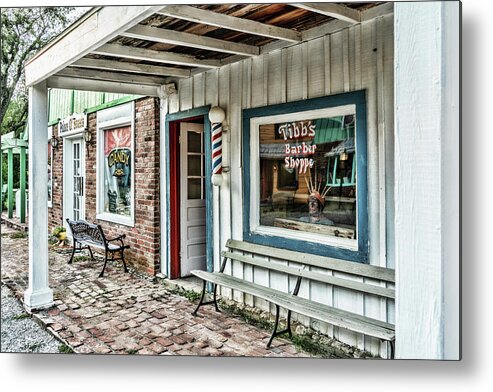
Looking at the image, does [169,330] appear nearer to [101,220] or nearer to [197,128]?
[197,128]

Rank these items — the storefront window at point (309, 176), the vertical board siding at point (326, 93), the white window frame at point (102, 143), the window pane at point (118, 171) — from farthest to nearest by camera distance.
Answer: the window pane at point (118, 171) → the white window frame at point (102, 143) → the storefront window at point (309, 176) → the vertical board siding at point (326, 93)

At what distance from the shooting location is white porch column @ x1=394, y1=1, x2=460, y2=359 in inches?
60.3

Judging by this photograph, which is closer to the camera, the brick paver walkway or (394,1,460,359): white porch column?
(394,1,460,359): white porch column

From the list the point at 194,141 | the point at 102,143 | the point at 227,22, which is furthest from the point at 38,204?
the point at 227,22

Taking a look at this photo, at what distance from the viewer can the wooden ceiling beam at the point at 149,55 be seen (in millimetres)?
3355

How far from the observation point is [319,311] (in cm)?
279

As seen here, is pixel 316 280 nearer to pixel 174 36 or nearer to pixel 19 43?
pixel 174 36

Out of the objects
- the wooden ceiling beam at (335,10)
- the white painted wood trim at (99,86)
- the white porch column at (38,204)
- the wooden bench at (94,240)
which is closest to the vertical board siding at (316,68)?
the wooden ceiling beam at (335,10)

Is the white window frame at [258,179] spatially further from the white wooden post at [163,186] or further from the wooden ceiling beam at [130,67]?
the white wooden post at [163,186]

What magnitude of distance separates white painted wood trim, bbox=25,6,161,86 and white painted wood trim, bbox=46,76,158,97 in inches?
10.9

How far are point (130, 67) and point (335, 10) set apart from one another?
2115 mm

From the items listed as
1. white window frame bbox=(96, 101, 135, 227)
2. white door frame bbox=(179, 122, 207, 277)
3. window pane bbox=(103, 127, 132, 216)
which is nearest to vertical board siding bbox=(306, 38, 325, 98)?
white door frame bbox=(179, 122, 207, 277)

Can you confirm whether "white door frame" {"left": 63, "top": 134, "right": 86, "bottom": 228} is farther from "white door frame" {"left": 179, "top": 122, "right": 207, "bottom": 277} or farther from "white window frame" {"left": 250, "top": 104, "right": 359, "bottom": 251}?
"white window frame" {"left": 250, "top": 104, "right": 359, "bottom": 251}

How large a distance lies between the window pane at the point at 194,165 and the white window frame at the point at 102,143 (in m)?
0.79
